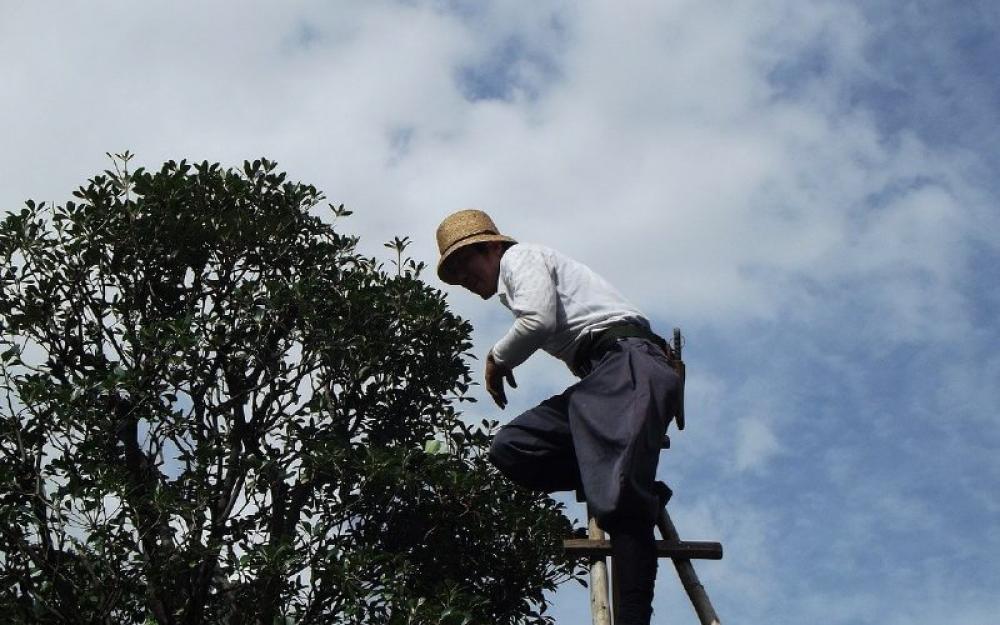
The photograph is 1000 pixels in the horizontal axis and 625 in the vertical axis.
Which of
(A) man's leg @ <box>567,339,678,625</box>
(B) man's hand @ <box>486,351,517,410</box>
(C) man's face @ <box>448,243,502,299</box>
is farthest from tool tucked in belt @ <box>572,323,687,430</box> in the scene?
(C) man's face @ <box>448,243,502,299</box>

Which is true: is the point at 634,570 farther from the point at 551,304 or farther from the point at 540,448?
the point at 551,304

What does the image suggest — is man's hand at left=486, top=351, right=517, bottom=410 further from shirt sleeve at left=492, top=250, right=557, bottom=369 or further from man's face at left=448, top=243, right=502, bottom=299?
man's face at left=448, top=243, right=502, bottom=299

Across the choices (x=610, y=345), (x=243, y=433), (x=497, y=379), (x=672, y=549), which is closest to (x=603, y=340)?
(x=610, y=345)

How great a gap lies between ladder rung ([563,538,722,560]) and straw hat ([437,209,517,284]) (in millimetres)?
1218

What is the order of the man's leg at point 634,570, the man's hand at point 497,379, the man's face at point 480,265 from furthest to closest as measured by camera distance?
the man's face at point 480,265, the man's hand at point 497,379, the man's leg at point 634,570

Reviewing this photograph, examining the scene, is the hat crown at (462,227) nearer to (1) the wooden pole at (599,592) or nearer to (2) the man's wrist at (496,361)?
(2) the man's wrist at (496,361)

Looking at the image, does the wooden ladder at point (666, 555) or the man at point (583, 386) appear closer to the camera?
the man at point (583, 386)

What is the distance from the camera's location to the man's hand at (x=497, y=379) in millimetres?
4641

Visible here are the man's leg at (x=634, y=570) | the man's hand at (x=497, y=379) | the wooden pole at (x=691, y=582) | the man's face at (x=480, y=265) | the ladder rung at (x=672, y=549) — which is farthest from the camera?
the man's face at (x=480, y=265)

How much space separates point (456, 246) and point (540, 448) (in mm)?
893

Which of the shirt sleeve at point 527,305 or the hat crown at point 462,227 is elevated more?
the hat crown at point 462,227

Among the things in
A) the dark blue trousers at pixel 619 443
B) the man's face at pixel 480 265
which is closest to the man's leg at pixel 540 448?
the dark blue trousers at pixel 619 443

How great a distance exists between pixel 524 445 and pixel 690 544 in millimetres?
761

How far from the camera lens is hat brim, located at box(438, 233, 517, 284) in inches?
186
